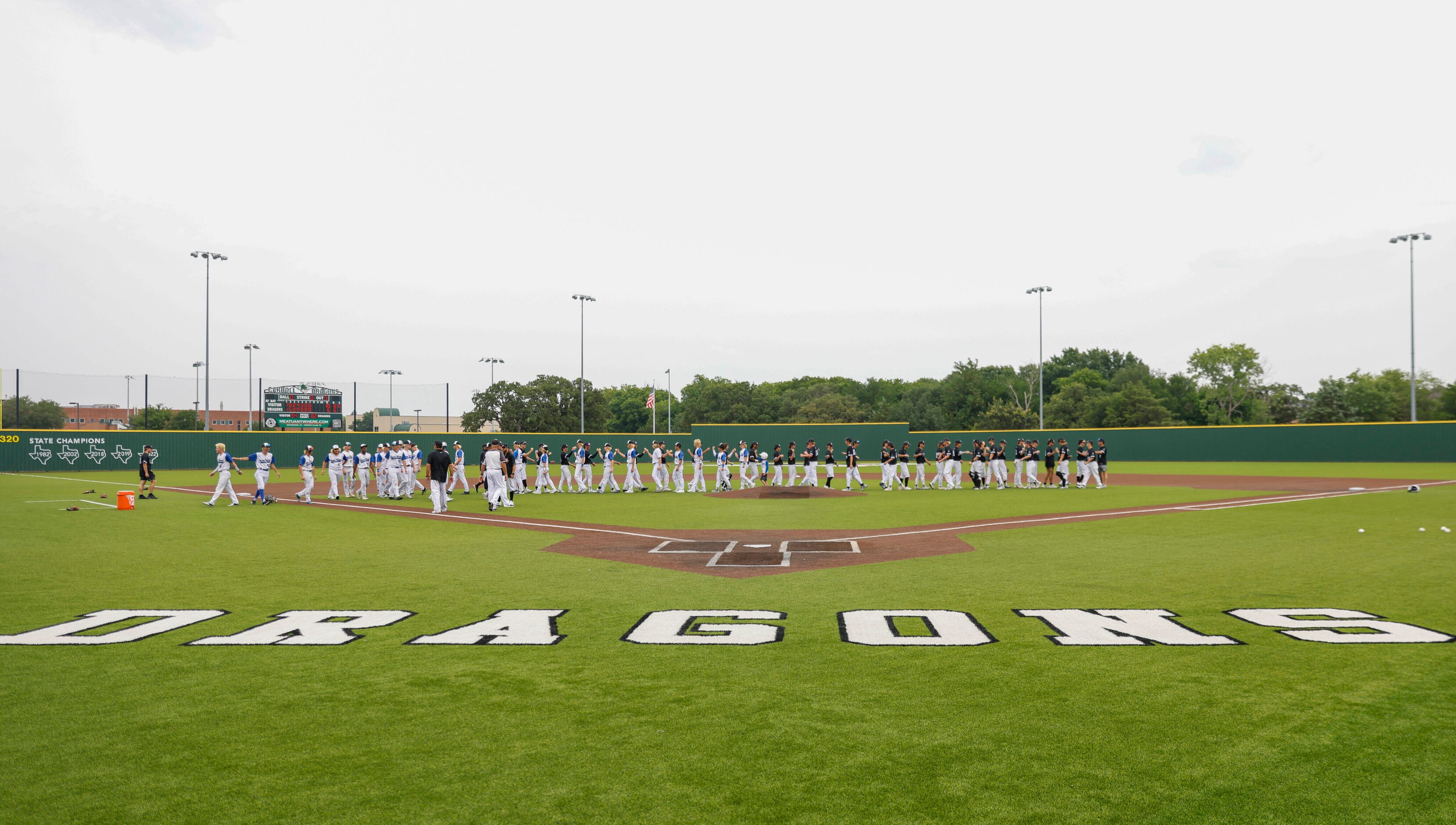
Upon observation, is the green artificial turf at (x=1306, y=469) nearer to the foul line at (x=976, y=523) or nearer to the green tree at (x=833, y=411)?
the foul line at (x=976, y=523)

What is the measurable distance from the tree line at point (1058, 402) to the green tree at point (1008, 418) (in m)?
0.12

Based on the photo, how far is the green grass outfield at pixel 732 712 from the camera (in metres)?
3.82

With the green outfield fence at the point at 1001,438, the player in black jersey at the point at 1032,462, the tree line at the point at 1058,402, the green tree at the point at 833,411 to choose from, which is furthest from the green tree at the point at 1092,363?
the player in black jersey at the point at 1032,462

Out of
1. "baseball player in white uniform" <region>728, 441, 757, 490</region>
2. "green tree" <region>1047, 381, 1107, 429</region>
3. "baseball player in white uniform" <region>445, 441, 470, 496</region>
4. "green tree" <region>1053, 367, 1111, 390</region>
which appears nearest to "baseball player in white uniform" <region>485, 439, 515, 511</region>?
"baseball player in white uniform" <region>445, 441, 470, 496</region>

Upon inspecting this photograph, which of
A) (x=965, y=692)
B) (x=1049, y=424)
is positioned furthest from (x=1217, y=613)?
(x=1049, y=424)

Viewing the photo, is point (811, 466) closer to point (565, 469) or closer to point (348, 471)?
point (565, 469)

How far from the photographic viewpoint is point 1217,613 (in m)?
7.79

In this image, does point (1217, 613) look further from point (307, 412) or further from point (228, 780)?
point (307, 412)

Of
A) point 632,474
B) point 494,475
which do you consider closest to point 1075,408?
point 632,474

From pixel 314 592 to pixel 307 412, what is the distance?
47211mm

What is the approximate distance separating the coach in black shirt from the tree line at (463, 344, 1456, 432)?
5148cm

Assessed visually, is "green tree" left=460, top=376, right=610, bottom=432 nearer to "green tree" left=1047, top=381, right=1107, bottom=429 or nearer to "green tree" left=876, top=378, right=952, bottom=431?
"green tree" left=876, top=378, right=952, bottom=431

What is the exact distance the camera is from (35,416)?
42.8m

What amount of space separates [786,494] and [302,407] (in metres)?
37.7
